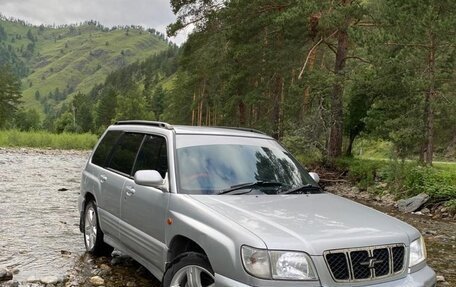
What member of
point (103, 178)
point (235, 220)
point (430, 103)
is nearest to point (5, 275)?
point (103, 178)

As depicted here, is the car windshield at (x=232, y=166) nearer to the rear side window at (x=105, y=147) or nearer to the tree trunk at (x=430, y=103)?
the rear side window at (x=105, y=147)

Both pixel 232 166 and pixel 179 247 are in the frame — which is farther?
pixel 232 166

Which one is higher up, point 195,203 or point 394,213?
point 195,203

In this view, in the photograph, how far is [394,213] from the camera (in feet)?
45.8

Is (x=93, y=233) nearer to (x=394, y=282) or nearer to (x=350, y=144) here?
(x=394, y=282)

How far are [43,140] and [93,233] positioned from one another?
42.3 meters

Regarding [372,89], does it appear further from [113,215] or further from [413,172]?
[113,215]

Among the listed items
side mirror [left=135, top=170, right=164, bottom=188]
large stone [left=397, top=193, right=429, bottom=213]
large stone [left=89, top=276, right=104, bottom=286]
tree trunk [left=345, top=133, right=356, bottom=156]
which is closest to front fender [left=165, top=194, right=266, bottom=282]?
side mirror [left=135, top=170, right=164, bottom=188]

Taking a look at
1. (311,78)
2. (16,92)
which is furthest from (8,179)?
(16,92)

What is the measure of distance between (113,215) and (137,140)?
1.03 metres

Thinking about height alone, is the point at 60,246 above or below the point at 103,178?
below

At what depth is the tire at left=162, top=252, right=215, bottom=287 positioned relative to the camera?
159 inches

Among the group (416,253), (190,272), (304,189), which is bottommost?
(190,272)

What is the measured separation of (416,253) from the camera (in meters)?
4.22
